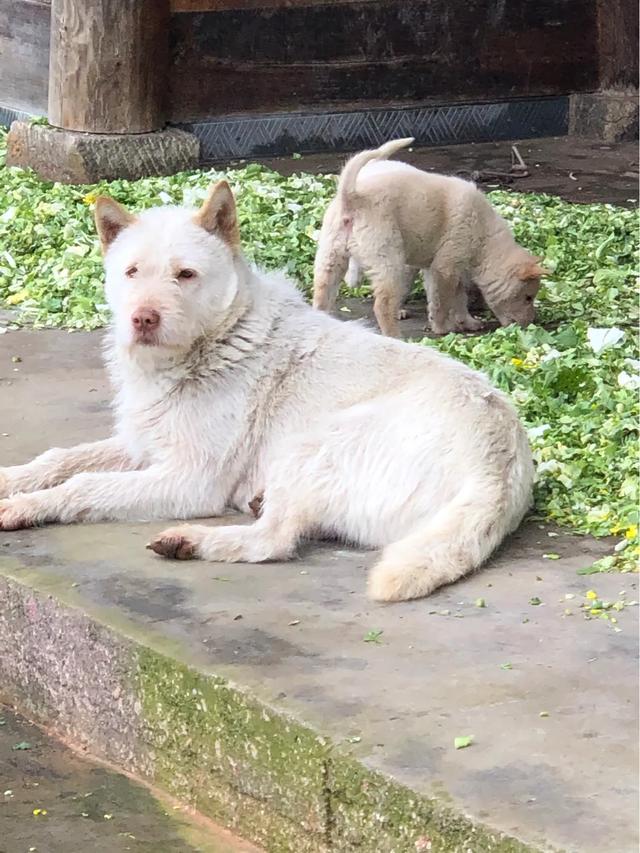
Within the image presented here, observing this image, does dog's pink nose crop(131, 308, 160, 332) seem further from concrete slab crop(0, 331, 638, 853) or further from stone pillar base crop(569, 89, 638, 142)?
stone pillar base crop(569, 89, 638, 142)

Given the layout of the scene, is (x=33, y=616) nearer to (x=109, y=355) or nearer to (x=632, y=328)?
(x=109, y=355)

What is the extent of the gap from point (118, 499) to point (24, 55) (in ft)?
24.5

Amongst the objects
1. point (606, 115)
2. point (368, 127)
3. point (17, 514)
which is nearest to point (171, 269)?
point (17, 514)

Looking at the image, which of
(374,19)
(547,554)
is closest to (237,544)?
(547,554)

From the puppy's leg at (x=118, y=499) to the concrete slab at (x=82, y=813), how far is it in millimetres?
888

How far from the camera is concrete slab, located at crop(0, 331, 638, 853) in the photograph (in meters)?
3.27

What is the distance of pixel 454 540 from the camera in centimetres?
446

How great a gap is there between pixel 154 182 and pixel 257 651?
21.5 ft

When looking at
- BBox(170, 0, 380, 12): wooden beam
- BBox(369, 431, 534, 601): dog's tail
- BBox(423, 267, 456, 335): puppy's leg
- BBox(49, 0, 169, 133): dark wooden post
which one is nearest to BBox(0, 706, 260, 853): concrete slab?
BBox(369, 431, 534, 601): dog's tail

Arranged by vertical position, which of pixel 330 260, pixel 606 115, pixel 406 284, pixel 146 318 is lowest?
pixel 406 284

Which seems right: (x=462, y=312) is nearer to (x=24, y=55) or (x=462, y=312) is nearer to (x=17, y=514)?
(x=17, y=514)

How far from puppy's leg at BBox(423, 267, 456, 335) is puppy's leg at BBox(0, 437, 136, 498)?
2679 millimetres

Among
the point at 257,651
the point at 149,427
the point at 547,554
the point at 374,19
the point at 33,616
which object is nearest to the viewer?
the point at 257,651

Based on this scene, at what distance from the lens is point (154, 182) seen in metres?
10.1
